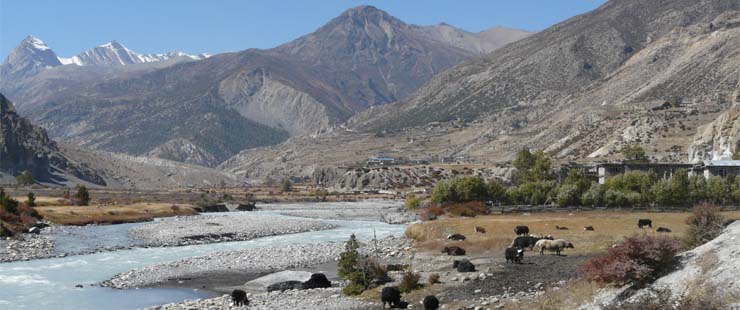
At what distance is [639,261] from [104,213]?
100 m

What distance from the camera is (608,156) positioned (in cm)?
18875

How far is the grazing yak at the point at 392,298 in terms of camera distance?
110 ft

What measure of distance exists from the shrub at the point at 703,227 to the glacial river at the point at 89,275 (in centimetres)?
2657

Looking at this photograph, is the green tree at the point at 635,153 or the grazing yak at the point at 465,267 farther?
the green tree at the point at 635,153

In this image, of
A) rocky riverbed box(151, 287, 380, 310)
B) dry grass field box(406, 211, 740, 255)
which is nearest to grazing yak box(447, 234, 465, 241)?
dry grass field box(406, 211, 740, 255)

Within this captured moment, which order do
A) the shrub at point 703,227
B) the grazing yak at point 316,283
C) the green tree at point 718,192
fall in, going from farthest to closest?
the green tree at point 718,192, the grazing yak at point 316,283, the shrub at point 703,227

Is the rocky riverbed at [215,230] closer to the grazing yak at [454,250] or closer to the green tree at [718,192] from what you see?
the grazing yak at [454,250]

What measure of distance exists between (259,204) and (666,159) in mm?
96042

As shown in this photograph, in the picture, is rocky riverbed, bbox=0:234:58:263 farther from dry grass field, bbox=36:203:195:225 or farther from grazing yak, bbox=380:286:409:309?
grazing yak, bbox=380:286:409:309

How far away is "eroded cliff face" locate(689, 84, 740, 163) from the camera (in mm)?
146875

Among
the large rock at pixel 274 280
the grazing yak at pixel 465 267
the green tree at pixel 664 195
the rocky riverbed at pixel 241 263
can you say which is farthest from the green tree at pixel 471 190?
the grazing yak at pixel 465 267

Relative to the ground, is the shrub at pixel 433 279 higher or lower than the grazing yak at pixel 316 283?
higher

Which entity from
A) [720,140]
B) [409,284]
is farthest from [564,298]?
[720,140]

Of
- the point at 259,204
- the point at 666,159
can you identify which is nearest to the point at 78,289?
the point at 259,204
